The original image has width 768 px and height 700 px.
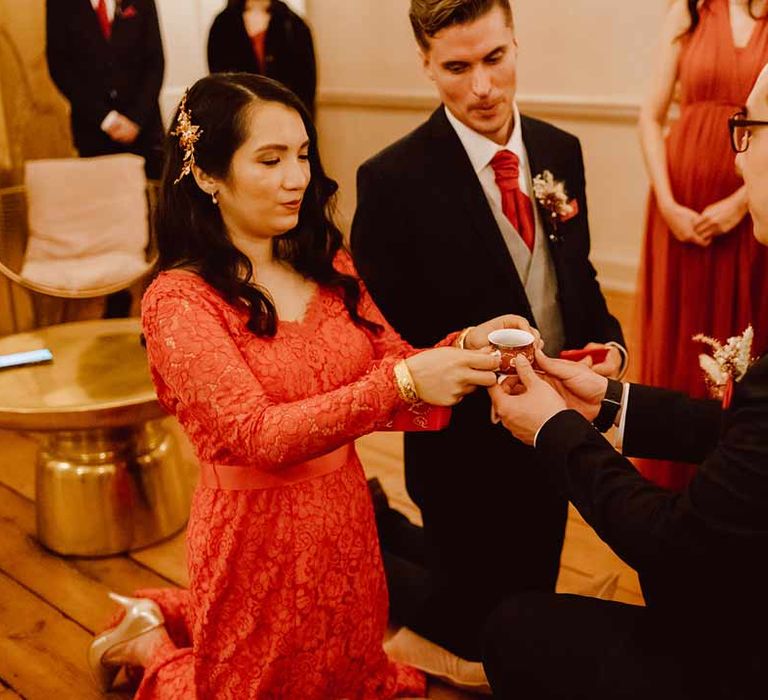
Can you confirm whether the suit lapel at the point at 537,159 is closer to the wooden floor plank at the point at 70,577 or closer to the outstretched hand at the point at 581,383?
the outstretched hand at the point at 581,383

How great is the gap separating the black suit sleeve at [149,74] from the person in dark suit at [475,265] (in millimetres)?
2805

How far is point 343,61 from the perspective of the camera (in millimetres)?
6570

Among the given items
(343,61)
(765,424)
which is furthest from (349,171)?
(765,424)

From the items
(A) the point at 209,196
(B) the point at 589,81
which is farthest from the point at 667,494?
(B) the point at 589,81

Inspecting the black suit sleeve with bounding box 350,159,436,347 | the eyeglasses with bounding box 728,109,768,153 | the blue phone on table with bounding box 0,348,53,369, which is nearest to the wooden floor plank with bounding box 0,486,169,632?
the blue phone on table with bounding box 0,348,53,369

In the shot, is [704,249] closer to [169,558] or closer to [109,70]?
[169,558]

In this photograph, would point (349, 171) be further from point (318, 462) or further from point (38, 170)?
point (318, 462)

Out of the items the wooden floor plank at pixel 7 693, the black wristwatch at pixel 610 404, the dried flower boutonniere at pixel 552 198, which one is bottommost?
the wooden floor plank at pixel 7 693

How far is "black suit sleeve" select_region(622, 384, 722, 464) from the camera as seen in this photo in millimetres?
1947

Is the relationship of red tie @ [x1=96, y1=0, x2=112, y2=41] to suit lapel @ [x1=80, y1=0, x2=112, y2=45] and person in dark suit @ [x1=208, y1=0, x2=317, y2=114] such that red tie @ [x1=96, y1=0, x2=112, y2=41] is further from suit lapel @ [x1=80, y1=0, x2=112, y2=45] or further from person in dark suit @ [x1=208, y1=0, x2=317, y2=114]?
person in dark suit @ [x1=208, y1=0, x2=317, y2=114]

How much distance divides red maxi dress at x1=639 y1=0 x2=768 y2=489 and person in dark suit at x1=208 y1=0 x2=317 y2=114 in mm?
3029

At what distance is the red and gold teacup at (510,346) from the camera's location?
1.79 meters

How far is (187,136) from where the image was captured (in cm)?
181

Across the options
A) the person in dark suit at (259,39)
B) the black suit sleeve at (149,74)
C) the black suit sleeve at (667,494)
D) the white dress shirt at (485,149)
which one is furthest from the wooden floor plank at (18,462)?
the person in dark suit at (259,39)
